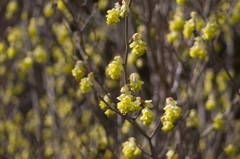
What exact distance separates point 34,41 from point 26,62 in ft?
7.60

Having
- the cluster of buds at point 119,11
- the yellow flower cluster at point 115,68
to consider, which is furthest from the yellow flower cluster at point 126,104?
the cluster of buds at point 119,11

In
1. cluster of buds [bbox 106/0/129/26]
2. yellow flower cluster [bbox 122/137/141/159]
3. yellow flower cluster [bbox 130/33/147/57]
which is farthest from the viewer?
yellow flower cluster [bbox 122/137/141/159]

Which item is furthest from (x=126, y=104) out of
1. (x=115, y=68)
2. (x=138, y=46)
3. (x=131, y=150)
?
(x=131, y=150)

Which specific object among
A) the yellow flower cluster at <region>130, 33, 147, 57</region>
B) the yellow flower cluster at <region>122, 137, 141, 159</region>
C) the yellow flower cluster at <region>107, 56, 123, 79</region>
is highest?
the yellow flower cluster at <region>130, 33, 147, 57</region>

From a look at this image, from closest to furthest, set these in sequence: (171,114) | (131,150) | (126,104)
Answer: (126,104), (171,114), (131,150)

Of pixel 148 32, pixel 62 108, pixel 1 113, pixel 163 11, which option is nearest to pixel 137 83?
pixel 148 32

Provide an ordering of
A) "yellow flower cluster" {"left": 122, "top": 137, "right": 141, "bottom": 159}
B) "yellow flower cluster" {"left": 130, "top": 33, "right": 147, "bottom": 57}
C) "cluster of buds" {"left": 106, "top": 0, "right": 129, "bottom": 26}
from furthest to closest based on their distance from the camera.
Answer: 1. "yellow flower cluster" {"left": 122, "top": 137, "right": 141, "bottom": 159}
2. "yellow flower cluster" {"left": 130, "top": 33, "right": 147, "bottom": 57}
3. "cluster of buds" {"left": 106, "top": 0, "right": 129, "bottom": 26}

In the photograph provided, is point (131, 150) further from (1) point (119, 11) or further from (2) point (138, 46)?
(1) point (119, 11)

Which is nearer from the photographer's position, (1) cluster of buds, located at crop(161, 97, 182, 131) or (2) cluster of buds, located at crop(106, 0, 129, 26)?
(2) cluster of buds, located at crop(106, 0, 129, 26)

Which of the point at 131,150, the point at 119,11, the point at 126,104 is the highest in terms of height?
the point at 119,11

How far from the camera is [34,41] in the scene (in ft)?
21.8

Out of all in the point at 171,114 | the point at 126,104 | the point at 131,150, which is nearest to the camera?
the point at 126,104

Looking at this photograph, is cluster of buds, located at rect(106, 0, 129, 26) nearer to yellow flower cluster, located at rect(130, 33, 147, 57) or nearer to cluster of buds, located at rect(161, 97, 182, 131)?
yellow flower cluster, located at rect(130, 33, 147, 57)

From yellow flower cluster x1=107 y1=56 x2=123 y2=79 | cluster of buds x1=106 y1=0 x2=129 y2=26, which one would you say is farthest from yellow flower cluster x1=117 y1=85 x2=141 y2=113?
cluster of buds x1=106 y1=0 x2=129 y2=26
